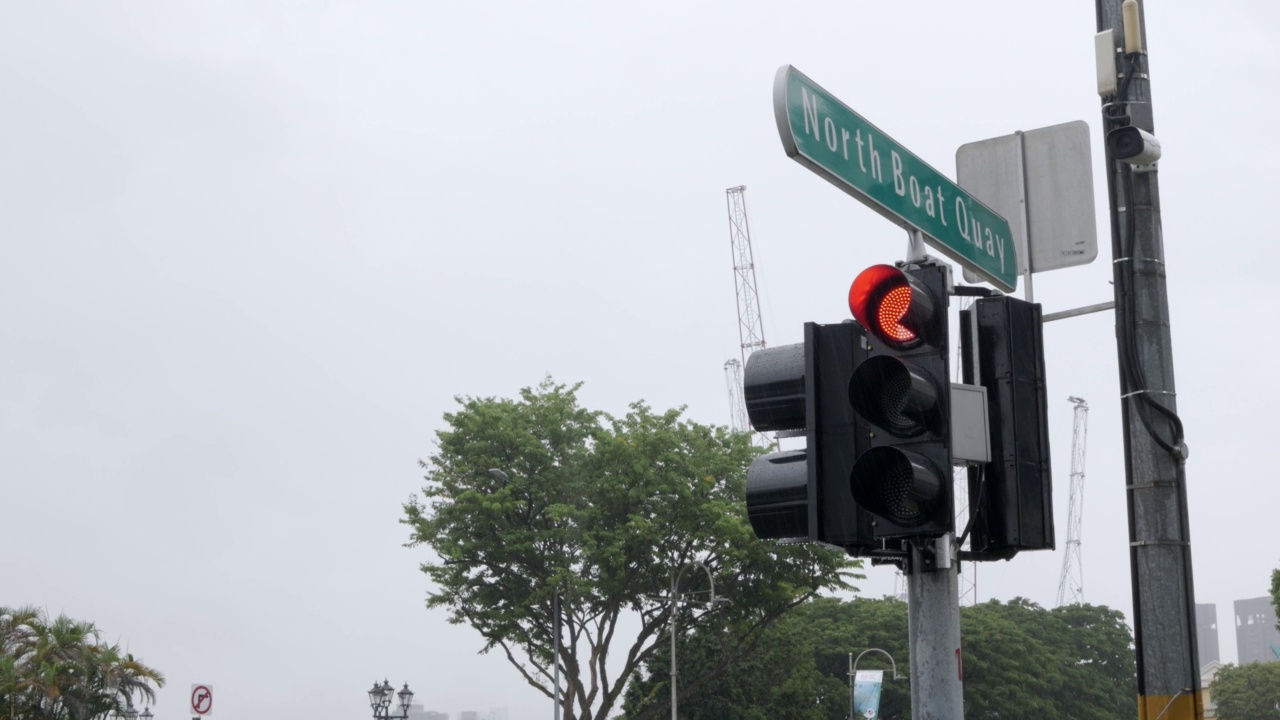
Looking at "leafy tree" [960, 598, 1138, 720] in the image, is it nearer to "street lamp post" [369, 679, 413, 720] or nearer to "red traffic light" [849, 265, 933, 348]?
"street lamp post" [369, 679, 413, 720]

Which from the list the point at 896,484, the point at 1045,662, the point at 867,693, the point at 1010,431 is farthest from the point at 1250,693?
the point at 896,484

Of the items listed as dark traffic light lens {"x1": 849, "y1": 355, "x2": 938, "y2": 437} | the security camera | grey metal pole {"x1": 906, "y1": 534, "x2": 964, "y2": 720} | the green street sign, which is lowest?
grey metal pole {"x1": 906, "y1": 534, "x2": 964, "y2": 720}

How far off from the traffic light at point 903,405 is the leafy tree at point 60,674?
98.9 ft

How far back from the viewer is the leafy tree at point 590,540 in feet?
122

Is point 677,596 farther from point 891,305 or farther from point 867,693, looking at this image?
point 891,305

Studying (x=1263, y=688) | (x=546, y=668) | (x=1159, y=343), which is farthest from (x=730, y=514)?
(x=1263, y=688)

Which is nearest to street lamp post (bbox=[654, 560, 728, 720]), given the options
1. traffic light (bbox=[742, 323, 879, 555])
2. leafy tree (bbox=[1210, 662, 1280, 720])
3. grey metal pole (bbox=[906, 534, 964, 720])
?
traffic light (bbox=[742, 323, 879, 555])

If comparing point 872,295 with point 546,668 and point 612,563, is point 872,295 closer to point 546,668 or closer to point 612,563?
point 612,563

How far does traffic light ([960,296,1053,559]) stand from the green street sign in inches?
16.4

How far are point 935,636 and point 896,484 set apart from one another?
0.59m

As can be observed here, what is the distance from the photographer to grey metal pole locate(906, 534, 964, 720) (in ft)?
14.1

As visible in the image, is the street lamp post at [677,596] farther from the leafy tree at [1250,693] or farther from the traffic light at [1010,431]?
the leafy tree at [1250,693]

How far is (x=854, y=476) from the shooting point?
162 inches

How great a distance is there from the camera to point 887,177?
15.4 feet
